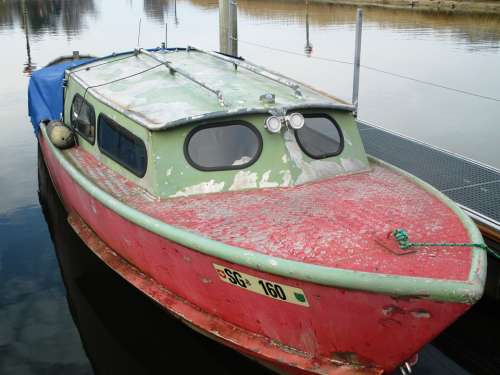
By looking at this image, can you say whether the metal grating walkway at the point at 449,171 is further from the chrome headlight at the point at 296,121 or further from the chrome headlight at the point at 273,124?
the chrome headlight at the point at 273,124

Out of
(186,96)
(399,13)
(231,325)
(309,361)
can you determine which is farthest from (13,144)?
(399,13)

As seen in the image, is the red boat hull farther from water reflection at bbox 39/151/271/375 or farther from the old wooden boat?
water reflection at bbox 39/151/271/375

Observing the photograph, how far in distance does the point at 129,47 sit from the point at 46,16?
16.8 metres

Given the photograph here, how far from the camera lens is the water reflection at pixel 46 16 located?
106 ft

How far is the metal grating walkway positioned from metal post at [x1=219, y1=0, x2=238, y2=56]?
17.7 feet

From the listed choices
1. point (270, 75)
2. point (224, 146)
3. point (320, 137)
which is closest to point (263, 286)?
point (224, 146)

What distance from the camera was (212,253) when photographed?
4352 mm

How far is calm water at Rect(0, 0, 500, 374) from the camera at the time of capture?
5859mm

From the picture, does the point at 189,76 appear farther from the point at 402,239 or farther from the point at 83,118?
the point at 402,239

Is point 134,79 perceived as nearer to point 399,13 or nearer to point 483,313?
point 483,313

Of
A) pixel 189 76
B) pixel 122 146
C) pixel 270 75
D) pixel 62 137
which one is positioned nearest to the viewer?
pixel 122 146

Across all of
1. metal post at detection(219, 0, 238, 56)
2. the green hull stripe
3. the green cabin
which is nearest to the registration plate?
the green hull stripe

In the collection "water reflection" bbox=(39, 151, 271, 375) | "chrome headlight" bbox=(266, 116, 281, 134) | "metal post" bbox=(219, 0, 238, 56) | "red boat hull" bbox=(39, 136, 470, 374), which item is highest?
"metal post" bbox=(219, 0, 238, 56)

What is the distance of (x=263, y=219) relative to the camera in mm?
4883
